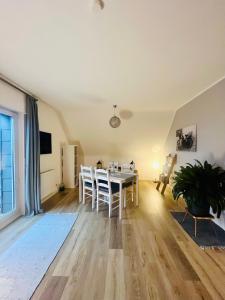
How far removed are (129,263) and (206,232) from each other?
1.52 meters

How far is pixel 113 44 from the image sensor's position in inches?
79.7

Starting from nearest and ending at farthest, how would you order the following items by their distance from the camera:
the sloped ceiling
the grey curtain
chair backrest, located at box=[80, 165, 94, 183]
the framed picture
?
1. the sloped ceiling
2. the grey curtain
3. chair backrest, located at box=[80, 165, 94, 183]
4. the framed picture

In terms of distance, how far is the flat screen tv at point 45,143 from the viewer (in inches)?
175

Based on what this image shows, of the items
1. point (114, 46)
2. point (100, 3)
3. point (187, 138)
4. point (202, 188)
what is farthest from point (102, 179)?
point (100, 3)

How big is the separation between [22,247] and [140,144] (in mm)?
4818

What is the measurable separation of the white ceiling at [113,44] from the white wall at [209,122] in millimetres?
294

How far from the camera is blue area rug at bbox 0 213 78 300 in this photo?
1821mm

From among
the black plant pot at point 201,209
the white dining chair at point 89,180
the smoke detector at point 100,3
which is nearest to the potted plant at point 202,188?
the black plant pot at point 201,209

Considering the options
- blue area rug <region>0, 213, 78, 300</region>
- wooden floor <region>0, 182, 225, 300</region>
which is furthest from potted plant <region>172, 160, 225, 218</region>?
blue area rug <region>0, 213, 78, 300</region>

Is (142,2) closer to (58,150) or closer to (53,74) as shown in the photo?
(53,74)

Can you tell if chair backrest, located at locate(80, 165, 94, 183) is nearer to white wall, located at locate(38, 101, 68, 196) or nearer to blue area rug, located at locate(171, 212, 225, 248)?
white wall, located at locate(38, 101, 68, 196)

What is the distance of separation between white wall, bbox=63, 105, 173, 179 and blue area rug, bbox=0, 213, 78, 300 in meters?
3.21

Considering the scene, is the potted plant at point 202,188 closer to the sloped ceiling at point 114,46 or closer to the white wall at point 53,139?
the sloped ceiling at point 114,46

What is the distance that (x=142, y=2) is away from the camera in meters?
1.41
